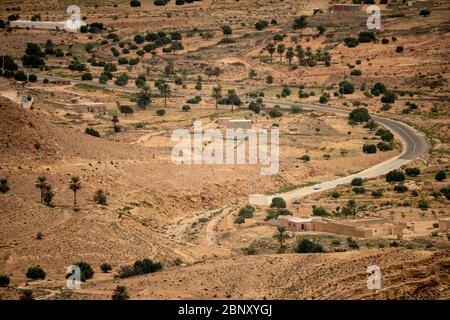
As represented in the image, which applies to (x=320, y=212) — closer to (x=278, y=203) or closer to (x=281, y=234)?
(x=278, y=203)

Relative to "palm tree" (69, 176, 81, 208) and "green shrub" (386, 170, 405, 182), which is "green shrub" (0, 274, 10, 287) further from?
"green shrub" (386, 170, 405, 182)

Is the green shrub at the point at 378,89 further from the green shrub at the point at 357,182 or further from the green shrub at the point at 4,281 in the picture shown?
the green shrub at the point at 4,281

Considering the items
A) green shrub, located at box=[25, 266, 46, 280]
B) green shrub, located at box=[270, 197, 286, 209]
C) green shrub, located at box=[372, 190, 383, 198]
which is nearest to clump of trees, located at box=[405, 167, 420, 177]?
green shrub, located at box=[372, 190, 383, 198]

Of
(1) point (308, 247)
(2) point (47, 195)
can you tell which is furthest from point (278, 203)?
(1) point (308, 247)

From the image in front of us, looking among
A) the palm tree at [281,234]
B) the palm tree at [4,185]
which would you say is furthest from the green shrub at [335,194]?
the palm tree at [4,185]

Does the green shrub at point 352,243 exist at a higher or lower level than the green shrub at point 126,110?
higher
